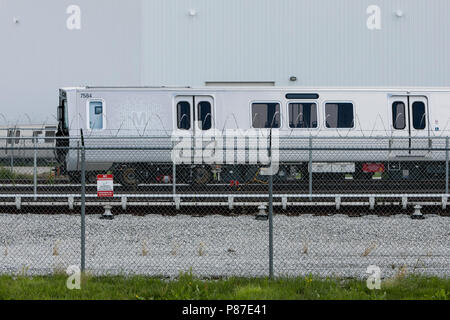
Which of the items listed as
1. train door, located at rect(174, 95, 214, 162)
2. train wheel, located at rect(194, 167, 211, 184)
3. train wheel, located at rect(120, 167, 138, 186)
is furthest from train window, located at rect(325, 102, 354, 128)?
train wheel, located at rect(120, 167, 138, 186)

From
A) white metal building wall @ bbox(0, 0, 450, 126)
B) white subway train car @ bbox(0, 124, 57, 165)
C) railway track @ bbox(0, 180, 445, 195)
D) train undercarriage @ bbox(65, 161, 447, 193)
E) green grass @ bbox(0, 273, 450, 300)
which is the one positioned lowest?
green grass @ bbox(0, 273, 450, 300)

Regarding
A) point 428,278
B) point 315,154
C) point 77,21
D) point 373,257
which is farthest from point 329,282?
point 77,21

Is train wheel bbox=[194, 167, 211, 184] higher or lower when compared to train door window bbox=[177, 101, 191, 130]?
lower

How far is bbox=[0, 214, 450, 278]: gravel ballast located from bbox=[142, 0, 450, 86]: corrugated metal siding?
16897 mm

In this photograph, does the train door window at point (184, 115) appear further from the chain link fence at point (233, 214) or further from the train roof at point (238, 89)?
the chain link fence at point (233, 214)

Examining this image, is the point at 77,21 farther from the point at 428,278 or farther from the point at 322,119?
the point at 428,278

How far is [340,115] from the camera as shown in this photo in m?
19.0

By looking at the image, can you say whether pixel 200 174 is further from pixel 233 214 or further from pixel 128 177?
pixel 233 214

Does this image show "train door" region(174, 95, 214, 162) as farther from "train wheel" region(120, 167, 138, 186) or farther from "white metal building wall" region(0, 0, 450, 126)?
"white metal building wall" region(0, 0, 450, 126)

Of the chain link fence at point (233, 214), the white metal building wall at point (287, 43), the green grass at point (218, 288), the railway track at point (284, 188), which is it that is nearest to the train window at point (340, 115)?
the chain link fence at point (233, 214)

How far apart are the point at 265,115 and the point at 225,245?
776 cm

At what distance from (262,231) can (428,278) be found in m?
4.69

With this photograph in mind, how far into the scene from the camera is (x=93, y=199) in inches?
623

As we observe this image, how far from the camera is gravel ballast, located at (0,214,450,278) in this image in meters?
9.60
